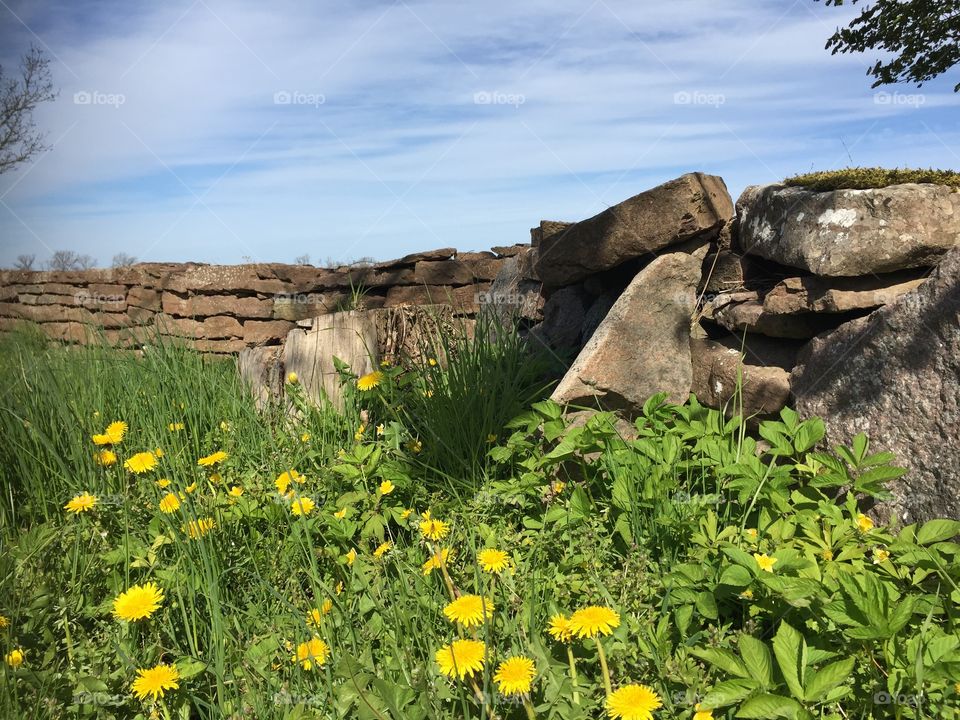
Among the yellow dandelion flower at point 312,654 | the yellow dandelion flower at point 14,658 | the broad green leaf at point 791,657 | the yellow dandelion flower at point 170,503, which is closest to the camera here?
the broad green leaf at point 791,657

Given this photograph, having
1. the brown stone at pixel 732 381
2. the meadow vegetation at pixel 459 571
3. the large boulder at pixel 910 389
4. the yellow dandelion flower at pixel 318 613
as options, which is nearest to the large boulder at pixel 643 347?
the brown stone at pixel 732 381

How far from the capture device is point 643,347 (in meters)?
3.91

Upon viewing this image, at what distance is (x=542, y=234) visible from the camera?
4.96 metres

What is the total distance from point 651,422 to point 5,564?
2601mm

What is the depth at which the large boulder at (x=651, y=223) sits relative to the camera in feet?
13.3

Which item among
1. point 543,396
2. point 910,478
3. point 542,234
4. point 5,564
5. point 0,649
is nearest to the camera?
point 0,649

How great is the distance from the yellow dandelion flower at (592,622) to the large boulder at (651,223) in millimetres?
2797

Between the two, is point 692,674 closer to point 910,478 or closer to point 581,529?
point 581,529

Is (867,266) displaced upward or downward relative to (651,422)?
upward

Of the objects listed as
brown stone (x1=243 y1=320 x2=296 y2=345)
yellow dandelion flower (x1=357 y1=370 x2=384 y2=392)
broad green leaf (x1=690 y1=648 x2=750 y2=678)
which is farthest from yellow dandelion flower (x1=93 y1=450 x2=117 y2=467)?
brown stone (x1=243 y1=320 x2=296 y2=345)

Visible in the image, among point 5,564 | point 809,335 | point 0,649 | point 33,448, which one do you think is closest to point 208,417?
point 33,448

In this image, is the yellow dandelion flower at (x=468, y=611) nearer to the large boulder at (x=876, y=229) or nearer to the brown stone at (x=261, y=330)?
the large boulder at (x=876, y=229)

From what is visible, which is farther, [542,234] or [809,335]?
[542,234]

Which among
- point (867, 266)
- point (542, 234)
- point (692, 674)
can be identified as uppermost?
point (542, 234)
